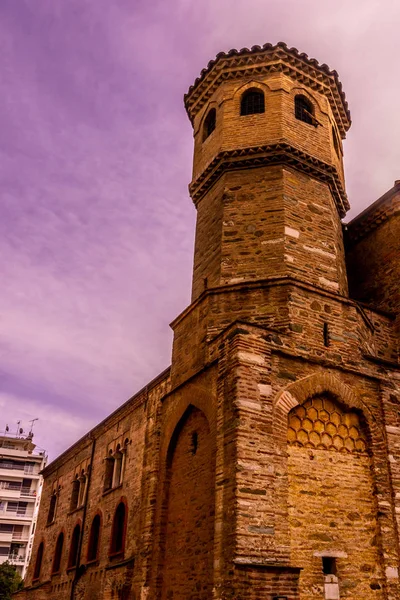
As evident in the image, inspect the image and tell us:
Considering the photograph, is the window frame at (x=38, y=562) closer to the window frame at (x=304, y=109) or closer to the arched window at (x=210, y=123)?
the arched window at (x=210, y=123)

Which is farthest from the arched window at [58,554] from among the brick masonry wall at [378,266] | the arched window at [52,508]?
the brick masonry wall at [378,266]

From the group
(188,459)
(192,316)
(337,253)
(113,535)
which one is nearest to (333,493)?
(188,459)

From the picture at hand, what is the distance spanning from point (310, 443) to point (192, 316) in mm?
3717

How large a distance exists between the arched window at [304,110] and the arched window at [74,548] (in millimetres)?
14856

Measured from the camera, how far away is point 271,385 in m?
9.63

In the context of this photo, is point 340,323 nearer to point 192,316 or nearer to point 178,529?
point 192,316

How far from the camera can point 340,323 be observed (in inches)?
436

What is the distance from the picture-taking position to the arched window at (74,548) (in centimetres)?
1876

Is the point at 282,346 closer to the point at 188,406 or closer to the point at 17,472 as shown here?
the point at 188,406

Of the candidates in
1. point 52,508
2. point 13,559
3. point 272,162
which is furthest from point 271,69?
point 13,559

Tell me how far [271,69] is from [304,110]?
1383mm

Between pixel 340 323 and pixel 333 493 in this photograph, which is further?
pixel 340 323

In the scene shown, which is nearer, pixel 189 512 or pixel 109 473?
pixel 189 512

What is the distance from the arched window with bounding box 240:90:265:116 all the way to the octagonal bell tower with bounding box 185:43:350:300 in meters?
0.03
